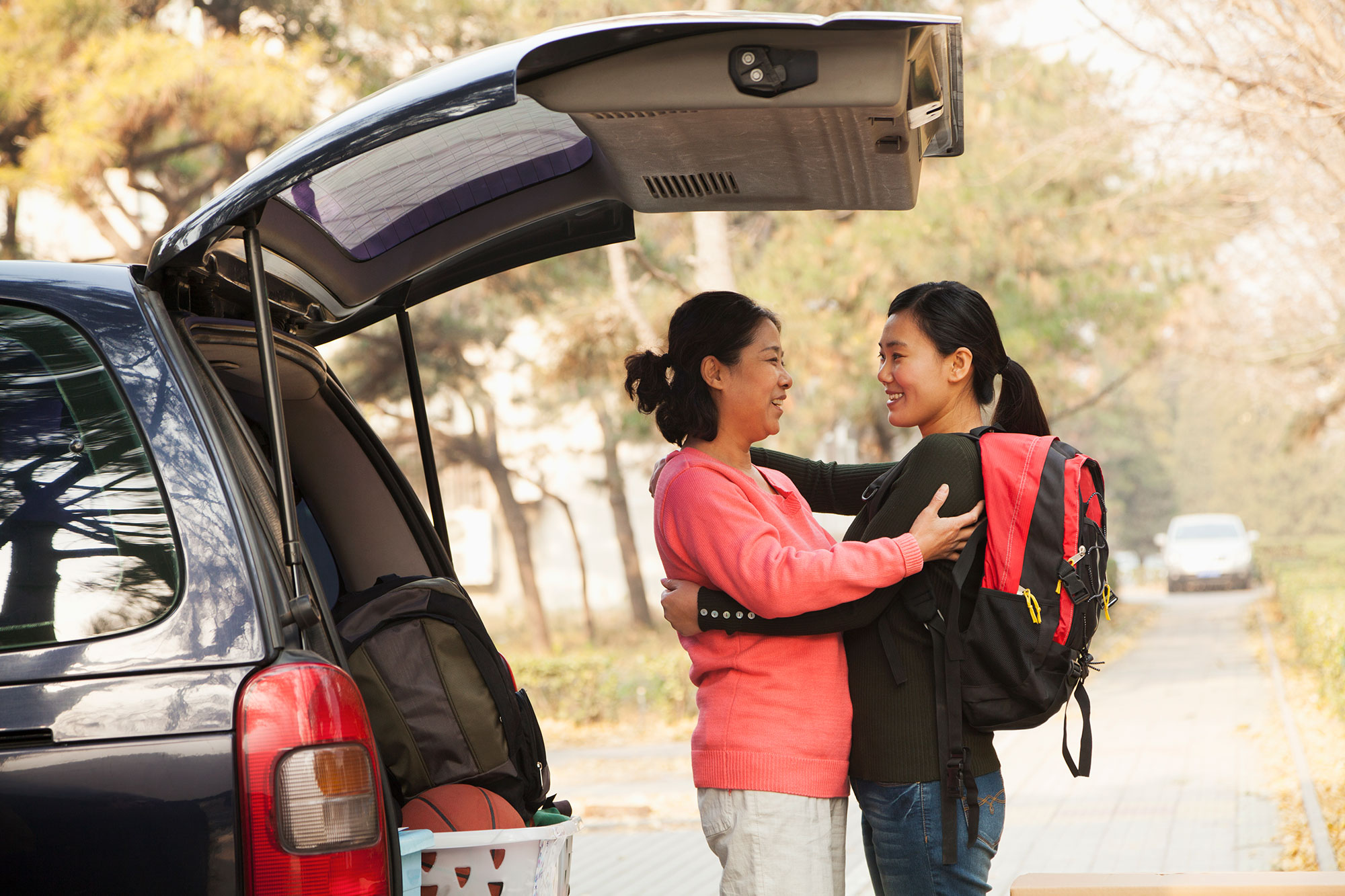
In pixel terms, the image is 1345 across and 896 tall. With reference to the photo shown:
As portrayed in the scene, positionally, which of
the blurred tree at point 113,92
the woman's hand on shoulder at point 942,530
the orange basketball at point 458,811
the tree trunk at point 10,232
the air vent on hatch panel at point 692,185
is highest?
the blurred tree at point 113,92

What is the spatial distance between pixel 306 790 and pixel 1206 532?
103 feet

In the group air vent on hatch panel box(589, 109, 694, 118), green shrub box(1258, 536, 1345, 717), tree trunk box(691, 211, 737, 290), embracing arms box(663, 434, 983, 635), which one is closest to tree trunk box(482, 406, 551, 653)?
tree trunk box(691, 211, 737, 290)

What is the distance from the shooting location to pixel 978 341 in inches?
108

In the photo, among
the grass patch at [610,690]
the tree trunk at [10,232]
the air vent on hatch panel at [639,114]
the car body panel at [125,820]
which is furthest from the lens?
the grass patch at [610,690]

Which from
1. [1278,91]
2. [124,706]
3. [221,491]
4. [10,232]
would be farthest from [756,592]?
[10,232]

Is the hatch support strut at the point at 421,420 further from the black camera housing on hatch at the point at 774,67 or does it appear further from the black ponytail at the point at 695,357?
the black camera housing on hatch at the point at 774,67

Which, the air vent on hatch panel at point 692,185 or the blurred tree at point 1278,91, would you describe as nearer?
the air vent on hatch panel at point 692,185

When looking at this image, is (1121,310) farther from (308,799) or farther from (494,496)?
(494,496)

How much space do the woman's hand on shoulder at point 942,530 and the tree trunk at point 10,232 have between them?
12.0 metres

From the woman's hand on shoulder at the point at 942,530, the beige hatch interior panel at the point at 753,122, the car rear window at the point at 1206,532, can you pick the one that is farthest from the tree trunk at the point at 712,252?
the car rear window at the point at 1206,532

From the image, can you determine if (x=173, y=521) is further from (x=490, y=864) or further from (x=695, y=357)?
(x=695, y=357)

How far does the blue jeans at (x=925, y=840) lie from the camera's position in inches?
99.8

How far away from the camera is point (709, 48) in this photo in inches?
81.8

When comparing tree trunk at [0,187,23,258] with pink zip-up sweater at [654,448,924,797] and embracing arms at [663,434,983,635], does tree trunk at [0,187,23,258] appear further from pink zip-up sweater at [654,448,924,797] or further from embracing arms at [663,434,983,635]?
embracing arms at [663,434,983,635]
